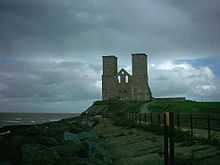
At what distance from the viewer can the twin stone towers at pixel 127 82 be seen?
211 ft

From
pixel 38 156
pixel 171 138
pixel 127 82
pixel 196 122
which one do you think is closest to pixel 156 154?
pixel 171 138

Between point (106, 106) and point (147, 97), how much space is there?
32.1 feet

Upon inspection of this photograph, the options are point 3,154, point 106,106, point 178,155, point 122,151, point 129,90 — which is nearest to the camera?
point 178,155

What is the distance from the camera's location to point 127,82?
65312mm

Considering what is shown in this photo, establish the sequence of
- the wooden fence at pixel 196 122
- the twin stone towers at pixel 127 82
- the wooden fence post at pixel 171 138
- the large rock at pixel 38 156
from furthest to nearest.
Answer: the twin stone towers at pixel 127 82
the wooden fence at pixel 196 122
the large rock at pixel 38 156
the wooden fence post at pixel 171 138

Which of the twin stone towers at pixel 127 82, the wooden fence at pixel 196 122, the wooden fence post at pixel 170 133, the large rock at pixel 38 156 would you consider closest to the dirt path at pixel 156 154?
the wooden fence post at pixel 170 133

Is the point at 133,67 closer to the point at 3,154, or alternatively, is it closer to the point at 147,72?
the point at 147,72

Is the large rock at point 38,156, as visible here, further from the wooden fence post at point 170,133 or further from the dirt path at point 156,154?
the wooden fence post at point 170,133

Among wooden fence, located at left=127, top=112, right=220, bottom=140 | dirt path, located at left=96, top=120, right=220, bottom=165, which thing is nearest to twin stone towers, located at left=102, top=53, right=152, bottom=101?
wooden fence, located at left=127, top=112, right=220, bottom=140

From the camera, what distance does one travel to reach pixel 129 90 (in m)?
64.4

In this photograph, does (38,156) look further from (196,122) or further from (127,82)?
(127,82)

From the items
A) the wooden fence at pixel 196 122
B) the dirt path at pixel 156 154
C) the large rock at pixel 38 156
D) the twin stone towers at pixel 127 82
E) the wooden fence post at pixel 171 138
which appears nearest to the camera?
the wooden fence post at pixel 171 138

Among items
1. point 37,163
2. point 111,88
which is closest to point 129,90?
point 111,88

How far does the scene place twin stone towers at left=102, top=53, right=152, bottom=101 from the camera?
211 feet
